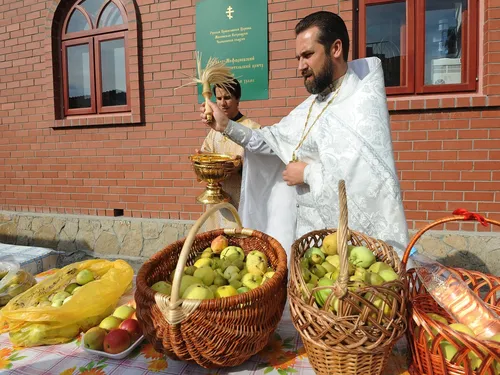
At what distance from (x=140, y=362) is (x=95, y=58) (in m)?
4.99

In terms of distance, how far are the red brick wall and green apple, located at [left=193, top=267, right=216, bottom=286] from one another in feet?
10.1

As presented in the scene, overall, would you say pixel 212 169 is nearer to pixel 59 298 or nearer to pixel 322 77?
pixel 322 77

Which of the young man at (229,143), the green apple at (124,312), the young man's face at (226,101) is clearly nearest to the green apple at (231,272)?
the green apple at (124,312)

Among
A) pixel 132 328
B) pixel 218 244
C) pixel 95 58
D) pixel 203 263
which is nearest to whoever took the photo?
pixel 132 328

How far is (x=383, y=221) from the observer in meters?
1.69

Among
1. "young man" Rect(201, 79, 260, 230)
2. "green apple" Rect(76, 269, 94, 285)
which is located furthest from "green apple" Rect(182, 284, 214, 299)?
"young man" Rect(201, 79, 260, 230)

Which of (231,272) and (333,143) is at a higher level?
(333,143)

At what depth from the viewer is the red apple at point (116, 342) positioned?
1202mm

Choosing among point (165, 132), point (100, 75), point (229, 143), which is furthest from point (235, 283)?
point (100, 75)

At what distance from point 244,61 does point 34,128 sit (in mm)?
3524

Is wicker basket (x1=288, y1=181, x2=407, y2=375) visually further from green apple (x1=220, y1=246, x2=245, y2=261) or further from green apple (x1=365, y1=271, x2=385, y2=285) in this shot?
green apple (x1=220, y1=246, x2=245, y2=261)

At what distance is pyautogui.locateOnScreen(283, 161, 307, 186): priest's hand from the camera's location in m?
1.91

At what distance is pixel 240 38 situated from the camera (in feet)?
14.1

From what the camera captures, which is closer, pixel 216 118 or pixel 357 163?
pixel 357 163
